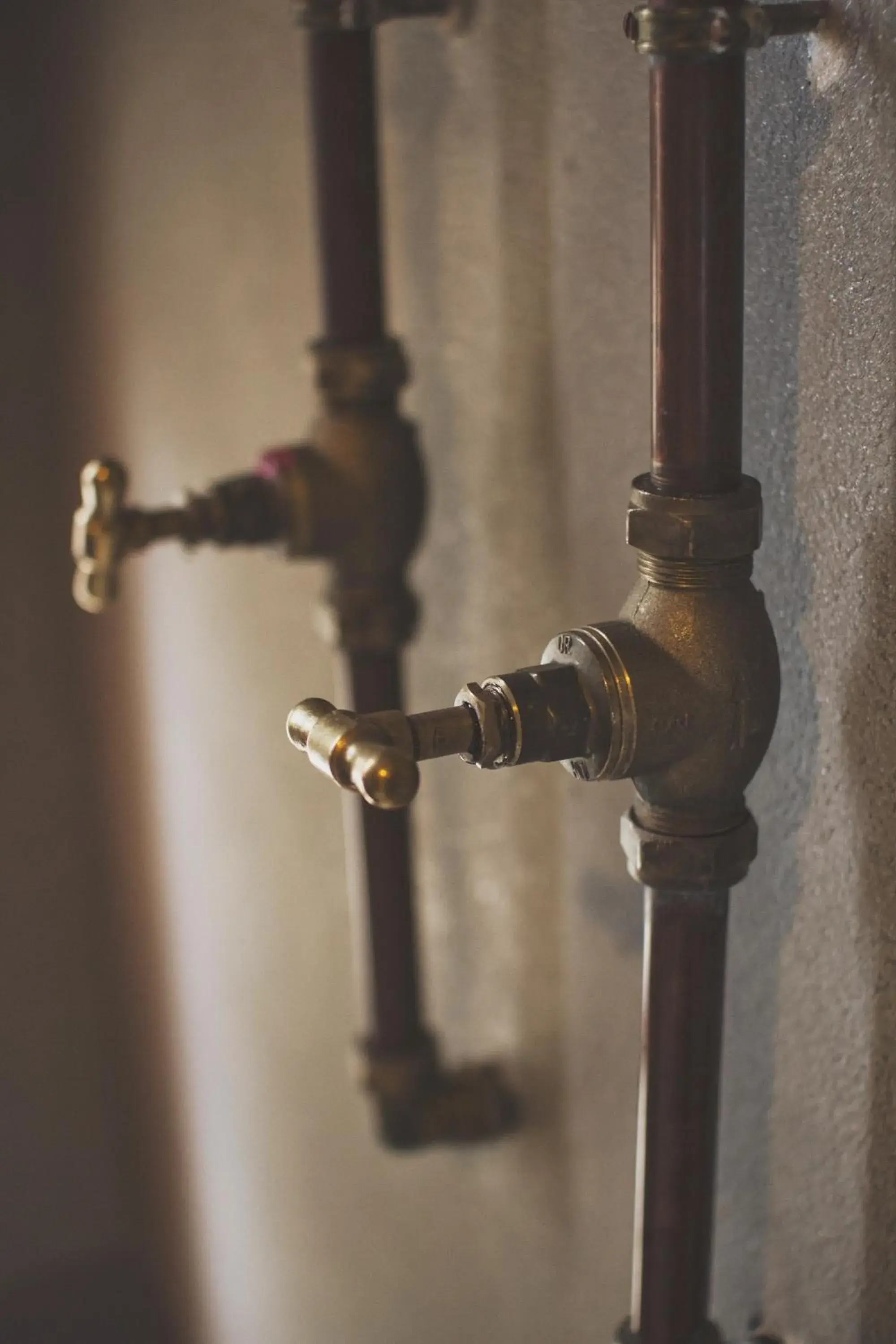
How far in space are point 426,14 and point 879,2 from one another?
0.33 meters

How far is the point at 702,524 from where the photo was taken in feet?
1.64

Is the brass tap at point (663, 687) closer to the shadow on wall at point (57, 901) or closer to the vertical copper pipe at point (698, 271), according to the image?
the vertical copper pipe at point (698, 271)

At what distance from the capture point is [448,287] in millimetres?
801

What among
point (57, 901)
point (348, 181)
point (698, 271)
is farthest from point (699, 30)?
point (57, 901)

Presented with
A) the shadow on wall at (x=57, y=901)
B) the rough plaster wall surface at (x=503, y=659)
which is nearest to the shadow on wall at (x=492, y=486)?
the rough plaster wall surface at (x=503, y=659)

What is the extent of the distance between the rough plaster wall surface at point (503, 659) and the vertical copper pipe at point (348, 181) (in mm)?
46

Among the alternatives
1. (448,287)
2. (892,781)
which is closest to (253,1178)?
(448,287)

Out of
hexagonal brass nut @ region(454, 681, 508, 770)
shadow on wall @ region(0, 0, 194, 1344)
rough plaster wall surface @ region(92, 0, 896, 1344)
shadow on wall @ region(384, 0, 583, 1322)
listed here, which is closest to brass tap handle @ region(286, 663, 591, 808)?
hexagonal brass nut @ region(454, 681, 508, 770)

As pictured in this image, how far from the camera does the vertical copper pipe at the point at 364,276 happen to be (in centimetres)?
74

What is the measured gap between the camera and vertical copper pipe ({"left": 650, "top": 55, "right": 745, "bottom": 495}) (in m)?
0.48

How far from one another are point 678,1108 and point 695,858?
108 millimetres

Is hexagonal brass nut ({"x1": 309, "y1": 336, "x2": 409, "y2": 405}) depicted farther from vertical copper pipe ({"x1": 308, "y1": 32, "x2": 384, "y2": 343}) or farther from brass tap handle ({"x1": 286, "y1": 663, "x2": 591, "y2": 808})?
brass tap handle ({"x1": 286, "y1": 663, "x2": 591, "y2": 808})

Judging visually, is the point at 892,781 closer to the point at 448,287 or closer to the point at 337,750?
the point at 337,750

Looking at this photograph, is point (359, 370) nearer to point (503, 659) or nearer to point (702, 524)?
point (503, 659)
